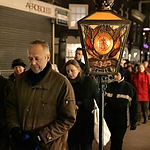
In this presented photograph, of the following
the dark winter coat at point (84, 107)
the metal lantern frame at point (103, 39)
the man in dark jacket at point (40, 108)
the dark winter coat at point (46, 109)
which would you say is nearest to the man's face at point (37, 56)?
the man in dark jacket at point (40, 108)

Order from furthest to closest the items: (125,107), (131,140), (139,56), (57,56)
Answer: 1. (139,56)
2. (57,56)
3. (131,140)
4. (125,107)

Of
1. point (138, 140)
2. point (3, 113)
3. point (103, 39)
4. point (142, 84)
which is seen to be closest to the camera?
point (103, 39)

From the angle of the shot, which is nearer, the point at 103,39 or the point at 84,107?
the point at 103,39

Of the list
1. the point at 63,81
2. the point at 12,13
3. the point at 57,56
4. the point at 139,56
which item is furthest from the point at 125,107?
the point at 139,56

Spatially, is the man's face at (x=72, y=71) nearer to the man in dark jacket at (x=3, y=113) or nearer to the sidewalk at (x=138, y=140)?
the man in dark jacket at (x=3, y=113)

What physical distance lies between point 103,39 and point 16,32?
22.7 ft

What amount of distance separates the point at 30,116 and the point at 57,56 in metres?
10.9

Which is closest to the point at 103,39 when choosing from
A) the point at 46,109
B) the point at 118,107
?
the point at 46,109

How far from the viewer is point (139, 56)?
29.2m

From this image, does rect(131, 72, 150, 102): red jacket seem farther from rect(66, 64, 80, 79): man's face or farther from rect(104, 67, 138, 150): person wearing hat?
rect(66, 64, 80, 79): man's face

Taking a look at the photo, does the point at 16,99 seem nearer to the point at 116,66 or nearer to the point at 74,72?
the point at 116,66

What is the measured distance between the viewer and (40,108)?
133 inches

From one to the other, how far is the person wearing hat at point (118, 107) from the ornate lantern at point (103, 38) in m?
2.05

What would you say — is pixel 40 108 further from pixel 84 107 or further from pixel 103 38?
pixel 84 107
